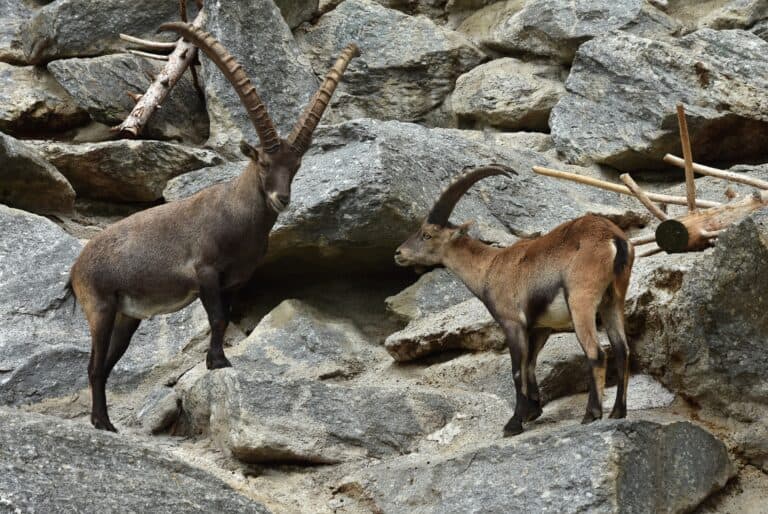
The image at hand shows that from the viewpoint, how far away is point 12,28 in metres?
13.8

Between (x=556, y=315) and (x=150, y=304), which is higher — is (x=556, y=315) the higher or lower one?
the higher one

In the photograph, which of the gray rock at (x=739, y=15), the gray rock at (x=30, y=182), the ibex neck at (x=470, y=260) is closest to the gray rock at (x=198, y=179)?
the gray rock at (x=30, y=182)

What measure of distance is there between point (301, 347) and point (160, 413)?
57.0 inches

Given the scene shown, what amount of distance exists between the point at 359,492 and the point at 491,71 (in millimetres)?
6691

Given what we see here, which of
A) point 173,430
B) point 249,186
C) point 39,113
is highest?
point 249,186

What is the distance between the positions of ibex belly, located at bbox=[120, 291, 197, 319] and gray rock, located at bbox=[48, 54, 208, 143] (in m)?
4.29

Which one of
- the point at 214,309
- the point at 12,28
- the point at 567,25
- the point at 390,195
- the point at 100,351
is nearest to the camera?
the point at 214,309

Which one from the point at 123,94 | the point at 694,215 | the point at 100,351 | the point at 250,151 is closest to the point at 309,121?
the point at 250,151

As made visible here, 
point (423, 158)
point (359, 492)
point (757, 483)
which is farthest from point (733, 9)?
point (359, 492)

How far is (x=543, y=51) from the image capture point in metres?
12.9

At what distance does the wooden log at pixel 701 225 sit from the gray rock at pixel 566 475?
4.80 feet

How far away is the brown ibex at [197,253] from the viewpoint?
8359 millimetres

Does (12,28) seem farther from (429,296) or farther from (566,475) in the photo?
(566,475)

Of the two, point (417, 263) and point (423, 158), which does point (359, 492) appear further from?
point (423, 158)
